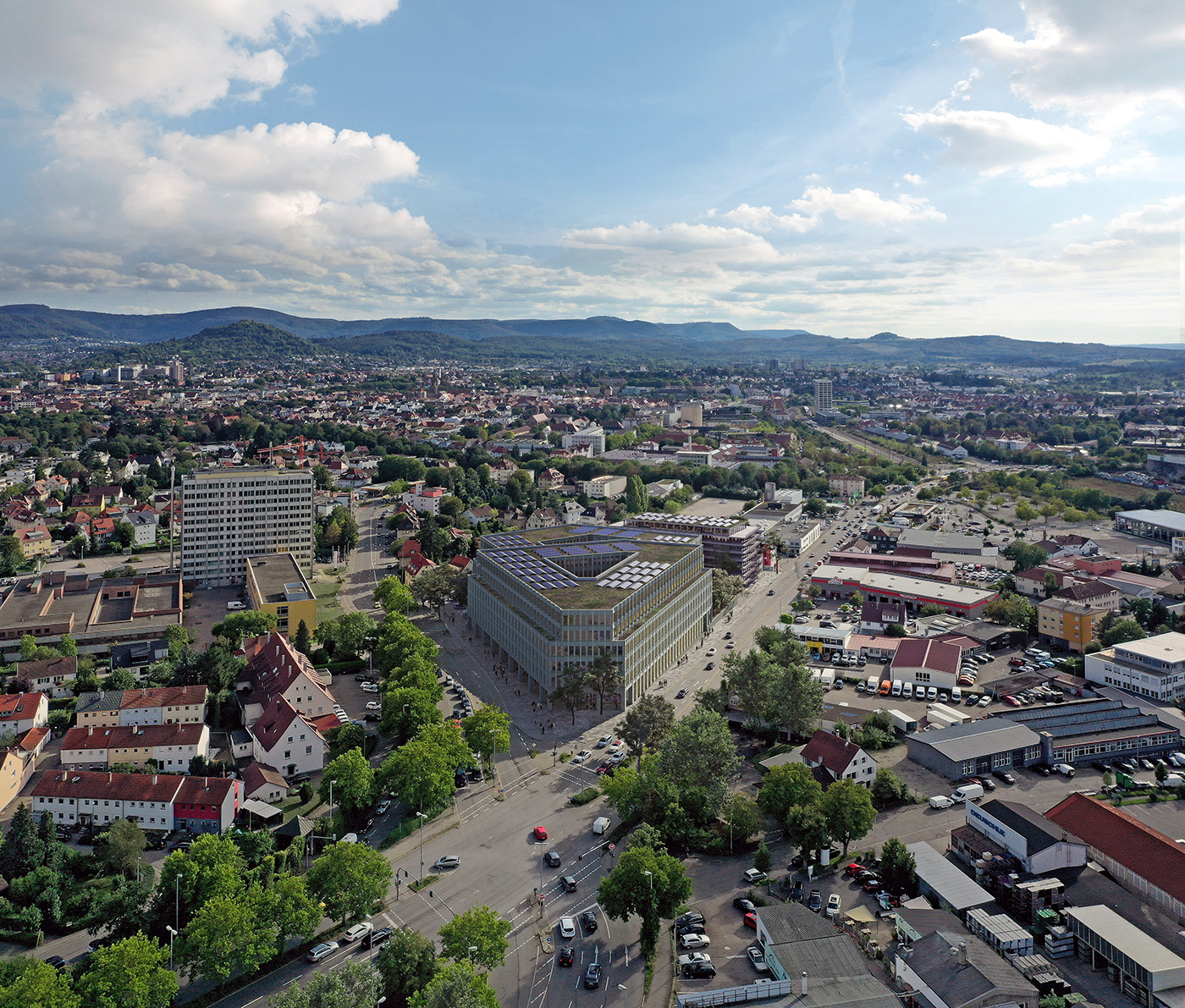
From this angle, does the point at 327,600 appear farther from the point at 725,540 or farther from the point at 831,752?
the point at 831,752

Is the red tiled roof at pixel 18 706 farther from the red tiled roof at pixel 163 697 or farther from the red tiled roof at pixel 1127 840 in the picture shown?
the red tiled roof at pixel 1127 840

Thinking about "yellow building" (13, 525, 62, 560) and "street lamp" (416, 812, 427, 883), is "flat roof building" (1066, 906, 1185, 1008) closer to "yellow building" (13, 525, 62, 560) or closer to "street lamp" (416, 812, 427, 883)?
"street lamp" (416, 812, 427, 883)

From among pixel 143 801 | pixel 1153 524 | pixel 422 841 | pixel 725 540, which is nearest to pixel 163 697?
pixel 143 801

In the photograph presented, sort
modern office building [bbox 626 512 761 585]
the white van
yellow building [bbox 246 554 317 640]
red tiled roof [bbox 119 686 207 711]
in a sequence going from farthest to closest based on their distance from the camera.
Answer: modern office building [bbox 626 512 761 585] < yellow building [bbox 246 554 317 640] < red tiled roof [bbox 119 686 207 711] < the white van

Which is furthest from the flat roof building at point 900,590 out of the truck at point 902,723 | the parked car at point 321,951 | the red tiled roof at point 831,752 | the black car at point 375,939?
the parked car at point 321,951

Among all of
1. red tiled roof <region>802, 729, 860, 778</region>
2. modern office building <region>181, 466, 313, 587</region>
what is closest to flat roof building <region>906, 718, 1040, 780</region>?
red tiled roof <region>802, 729, 860, 778</region>

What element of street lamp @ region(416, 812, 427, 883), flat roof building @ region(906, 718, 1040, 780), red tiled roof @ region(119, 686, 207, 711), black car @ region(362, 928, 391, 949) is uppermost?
red tiled roof @ region(119, 686, 207, 711)
